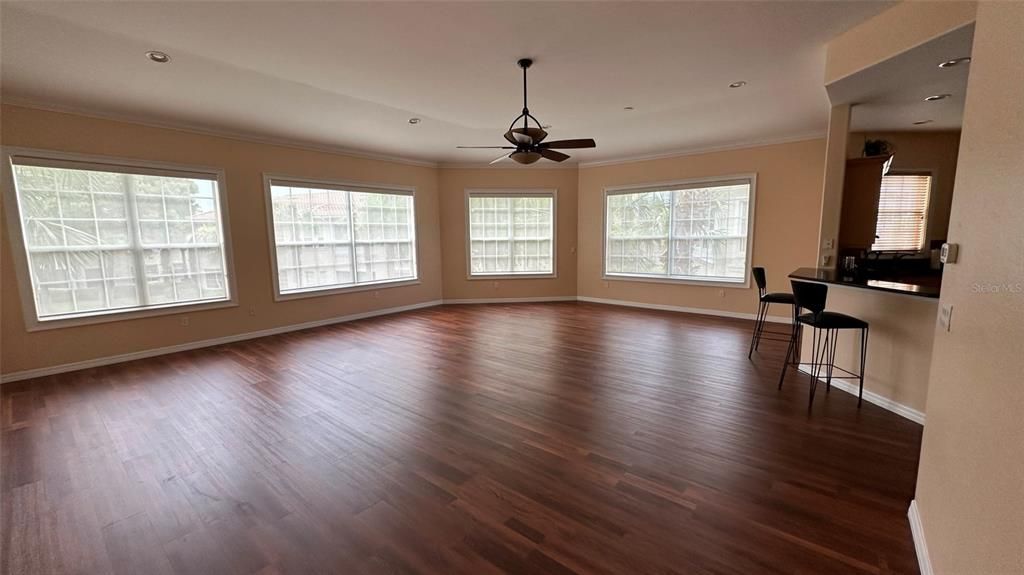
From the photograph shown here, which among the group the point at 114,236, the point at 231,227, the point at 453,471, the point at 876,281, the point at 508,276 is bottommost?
the point at 453,471

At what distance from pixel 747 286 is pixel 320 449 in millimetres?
6337

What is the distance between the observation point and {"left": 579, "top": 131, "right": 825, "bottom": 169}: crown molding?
5.62 m

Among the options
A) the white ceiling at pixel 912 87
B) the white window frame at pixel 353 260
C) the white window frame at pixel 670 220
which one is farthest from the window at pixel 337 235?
the white ceiling at pixel 912 87

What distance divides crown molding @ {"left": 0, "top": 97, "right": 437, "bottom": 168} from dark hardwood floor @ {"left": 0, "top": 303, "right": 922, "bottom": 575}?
2741 millimetres

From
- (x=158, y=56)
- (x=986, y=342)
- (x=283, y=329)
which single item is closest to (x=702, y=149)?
(x=986, y=342)

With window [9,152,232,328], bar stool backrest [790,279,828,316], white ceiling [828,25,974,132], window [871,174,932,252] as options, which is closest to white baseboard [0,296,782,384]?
window [9,152,232,328]

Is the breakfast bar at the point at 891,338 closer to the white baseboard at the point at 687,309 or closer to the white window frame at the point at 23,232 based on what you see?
the white baseboard at the point at 687,309

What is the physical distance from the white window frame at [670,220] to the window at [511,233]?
3.43 ft

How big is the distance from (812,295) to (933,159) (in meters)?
4.04

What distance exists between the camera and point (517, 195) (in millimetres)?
7883

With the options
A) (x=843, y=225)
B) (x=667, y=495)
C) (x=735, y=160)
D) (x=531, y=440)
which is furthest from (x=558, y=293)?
(x=667, y=495)

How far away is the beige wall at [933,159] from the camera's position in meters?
5.11

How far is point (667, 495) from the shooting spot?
6.90 ft

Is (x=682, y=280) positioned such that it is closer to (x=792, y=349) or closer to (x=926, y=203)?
(x=792, y=349)
